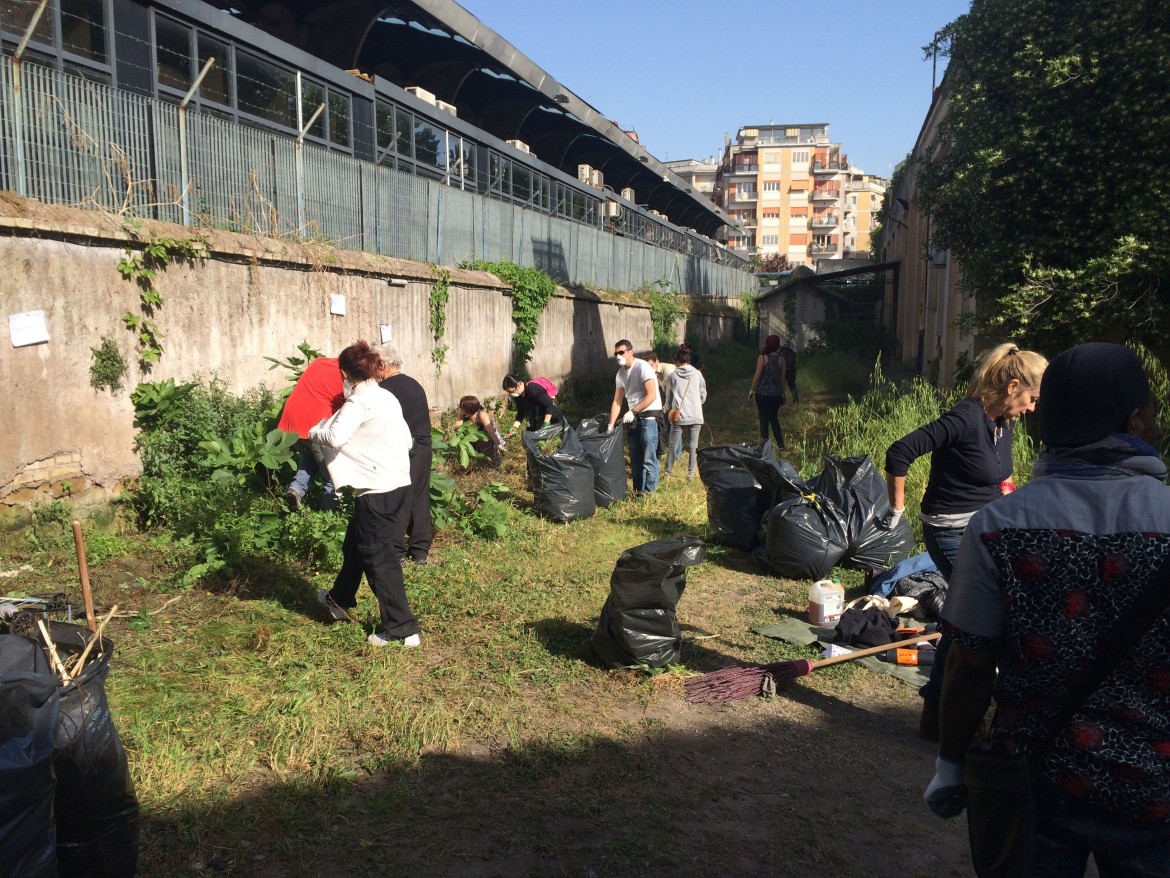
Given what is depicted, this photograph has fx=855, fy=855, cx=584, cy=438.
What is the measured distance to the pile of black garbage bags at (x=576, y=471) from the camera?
7629mm

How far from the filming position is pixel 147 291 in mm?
6891

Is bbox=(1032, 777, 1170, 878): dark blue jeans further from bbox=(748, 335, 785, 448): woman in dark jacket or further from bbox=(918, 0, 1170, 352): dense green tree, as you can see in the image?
bbox=(748, 335, 785, 448): woman in dark jacket

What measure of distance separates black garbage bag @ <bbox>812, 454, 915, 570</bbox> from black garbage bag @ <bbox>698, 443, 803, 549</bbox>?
522 millimetres

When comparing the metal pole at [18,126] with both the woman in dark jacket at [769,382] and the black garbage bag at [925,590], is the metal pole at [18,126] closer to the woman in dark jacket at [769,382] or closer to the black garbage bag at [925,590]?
the black garbage bag at [925,590]

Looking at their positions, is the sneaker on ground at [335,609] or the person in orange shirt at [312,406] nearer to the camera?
the sneaker on ground at [335,609]

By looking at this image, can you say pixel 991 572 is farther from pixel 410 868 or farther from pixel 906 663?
pixel 906 663

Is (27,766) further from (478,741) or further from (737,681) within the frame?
(737,681)

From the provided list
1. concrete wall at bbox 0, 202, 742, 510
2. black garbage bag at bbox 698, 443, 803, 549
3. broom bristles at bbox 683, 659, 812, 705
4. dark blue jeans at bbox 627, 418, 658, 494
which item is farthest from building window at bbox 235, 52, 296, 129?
broom bristles at bbox 683, 659, 812, 705

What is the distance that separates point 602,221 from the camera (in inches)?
950

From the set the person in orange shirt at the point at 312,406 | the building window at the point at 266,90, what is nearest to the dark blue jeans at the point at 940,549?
the person in orange shirt at the point at 312,406

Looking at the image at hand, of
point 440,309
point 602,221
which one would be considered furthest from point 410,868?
point 602,221

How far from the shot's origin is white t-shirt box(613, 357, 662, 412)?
8336mm

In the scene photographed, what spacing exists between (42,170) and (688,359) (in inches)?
238

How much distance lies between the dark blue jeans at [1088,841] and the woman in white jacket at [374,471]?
11.6 feet
